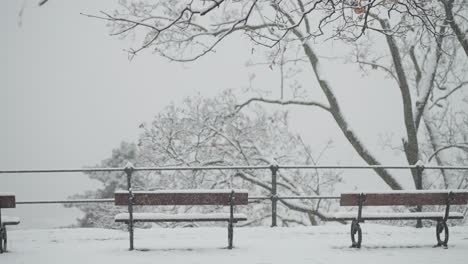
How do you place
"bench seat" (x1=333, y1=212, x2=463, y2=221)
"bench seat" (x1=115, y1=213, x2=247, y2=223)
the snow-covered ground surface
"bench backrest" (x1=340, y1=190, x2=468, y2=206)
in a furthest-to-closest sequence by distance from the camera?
"bench backrest" (x1=340, y1=190, x2=468, y2=206) < "bench seat" (x1=333, y1=212, x2=463, y2=221) < "bench seat" (x1=115, y1=213, x2=247, y2=223) < the snow-covered ground surface

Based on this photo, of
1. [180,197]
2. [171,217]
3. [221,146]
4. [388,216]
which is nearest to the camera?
[171,217]

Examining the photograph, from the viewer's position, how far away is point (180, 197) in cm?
695

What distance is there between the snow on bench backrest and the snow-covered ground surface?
72 centimetres

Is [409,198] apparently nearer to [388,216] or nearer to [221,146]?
[388,216]

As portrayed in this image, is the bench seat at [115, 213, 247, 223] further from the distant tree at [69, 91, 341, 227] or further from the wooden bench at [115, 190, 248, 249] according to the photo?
the distant tree at [69, 91, 341, 227]

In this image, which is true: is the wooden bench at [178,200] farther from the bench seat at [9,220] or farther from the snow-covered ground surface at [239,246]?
the bench seat at [9,220]

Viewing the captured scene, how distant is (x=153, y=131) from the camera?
61.0ft

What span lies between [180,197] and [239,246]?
1.24 m

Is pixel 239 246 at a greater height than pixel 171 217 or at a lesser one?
lesser

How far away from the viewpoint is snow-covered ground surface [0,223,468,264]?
6480 mm

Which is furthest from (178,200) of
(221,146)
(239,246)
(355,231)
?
(221,146)

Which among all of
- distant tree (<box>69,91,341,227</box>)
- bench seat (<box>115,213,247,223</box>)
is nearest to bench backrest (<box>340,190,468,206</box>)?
bench seat (<box>115,213,247,223</box>)

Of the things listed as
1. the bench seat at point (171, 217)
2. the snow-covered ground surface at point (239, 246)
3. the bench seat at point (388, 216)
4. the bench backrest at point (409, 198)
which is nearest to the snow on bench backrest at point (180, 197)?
the bench seat at point (171, 217)

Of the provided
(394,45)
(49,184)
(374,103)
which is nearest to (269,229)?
(394,45)
